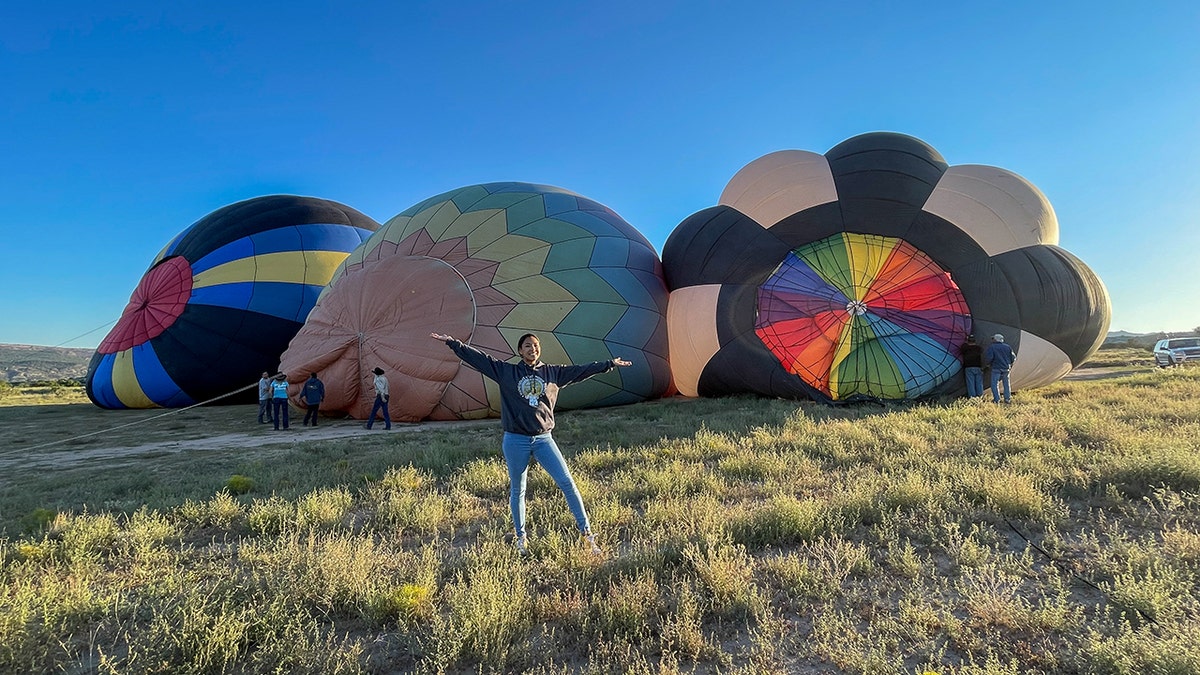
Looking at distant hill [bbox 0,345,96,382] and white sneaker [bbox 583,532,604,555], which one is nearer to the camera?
white sneaker [bbox 583,532,604,555]

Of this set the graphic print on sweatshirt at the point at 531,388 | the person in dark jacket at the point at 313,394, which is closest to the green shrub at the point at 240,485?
the graphic print on sweatshirt at the point at 531,388

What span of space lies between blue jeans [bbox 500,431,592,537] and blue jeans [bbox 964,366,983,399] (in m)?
7.97

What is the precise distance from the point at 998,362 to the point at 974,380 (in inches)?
16.6

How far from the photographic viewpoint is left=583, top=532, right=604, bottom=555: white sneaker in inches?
123

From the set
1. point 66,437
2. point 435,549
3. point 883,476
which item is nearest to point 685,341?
point 883,476

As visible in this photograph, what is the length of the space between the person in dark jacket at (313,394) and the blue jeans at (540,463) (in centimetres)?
769

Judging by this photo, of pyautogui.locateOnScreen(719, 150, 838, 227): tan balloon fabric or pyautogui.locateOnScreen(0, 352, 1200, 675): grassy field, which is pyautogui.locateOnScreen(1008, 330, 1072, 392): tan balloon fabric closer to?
pyautogui.locateOnScreen(0, 352, 1200, 675): grassy field

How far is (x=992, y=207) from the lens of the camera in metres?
8.99

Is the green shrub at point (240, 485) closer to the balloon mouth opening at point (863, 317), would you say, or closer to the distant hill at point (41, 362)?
the balloon mouth opening at point (863, 317)

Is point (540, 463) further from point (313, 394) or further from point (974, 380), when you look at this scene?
point (974, 380)

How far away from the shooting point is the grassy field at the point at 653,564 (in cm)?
222

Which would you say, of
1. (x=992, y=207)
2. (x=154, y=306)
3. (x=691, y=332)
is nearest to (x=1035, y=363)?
(x=992, y=207)

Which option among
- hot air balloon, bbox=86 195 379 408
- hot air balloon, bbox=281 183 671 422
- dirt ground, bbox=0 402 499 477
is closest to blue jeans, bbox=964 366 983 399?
hot air balloon, bbox=281 183 671 422

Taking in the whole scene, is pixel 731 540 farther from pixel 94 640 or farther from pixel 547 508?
pixel 94 640
